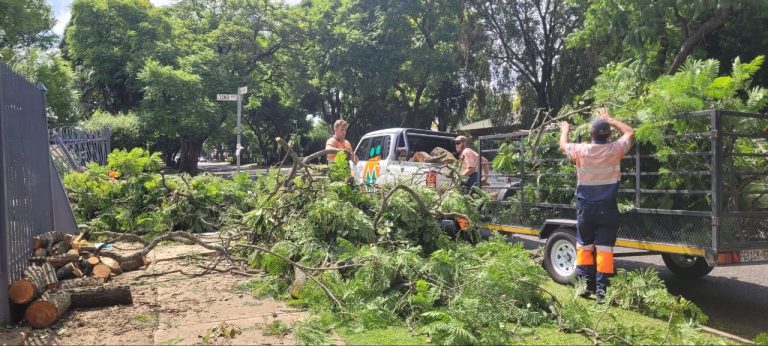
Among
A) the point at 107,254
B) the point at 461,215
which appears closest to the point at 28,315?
the point at 107,254

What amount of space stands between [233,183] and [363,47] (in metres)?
16.9

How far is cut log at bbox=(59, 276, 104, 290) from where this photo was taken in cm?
559

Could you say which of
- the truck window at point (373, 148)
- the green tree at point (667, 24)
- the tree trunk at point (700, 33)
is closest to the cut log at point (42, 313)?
the truck window at point (373, 148)

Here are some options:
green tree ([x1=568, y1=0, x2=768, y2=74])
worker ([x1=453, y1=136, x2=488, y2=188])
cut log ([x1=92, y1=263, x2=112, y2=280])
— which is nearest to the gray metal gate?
cut log ([x1=92, y1=263, x2=112, y2=280])

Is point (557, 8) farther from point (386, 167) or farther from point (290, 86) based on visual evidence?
point (290, 86)

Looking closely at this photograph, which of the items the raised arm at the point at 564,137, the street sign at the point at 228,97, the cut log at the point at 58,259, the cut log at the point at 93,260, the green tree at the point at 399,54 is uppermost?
the green tree at the point at 399,54

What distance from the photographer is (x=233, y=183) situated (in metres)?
11.0

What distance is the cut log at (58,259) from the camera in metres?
5.72

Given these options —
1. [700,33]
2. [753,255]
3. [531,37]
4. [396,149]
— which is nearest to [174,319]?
[753,255]

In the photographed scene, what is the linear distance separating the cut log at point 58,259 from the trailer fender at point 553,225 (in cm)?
548

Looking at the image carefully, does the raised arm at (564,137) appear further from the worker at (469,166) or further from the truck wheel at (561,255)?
the worker at (469,166)

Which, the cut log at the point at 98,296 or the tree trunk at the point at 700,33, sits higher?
the tree trunk at the point at 700,33

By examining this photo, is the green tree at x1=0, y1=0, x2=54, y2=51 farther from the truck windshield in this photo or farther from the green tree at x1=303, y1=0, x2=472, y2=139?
the truck windshield

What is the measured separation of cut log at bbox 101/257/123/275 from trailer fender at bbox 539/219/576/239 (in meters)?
5.26
